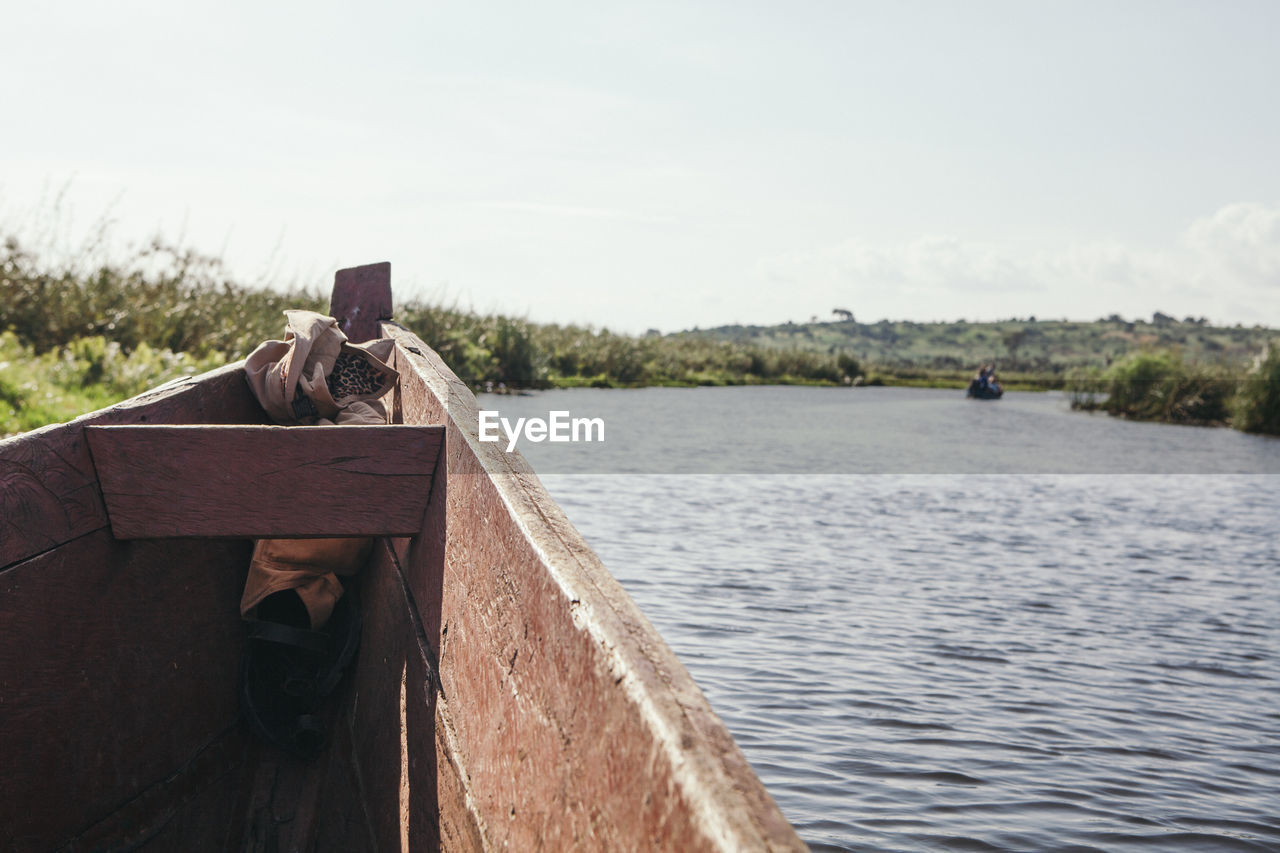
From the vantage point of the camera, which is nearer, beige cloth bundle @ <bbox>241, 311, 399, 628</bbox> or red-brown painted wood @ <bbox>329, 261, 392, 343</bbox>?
beige cloth bundle @ <bbox>241, 311, 399, 628</bbox>

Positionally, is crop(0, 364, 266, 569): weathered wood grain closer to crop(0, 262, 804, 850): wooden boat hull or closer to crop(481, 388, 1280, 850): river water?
crop(0, 262, 804, 850): wooden boat hull

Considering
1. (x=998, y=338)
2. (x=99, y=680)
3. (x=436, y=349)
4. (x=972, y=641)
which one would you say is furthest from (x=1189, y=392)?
(x=998, y=338)

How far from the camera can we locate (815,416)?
28938 mm

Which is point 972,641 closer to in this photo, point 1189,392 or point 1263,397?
point 1263,397

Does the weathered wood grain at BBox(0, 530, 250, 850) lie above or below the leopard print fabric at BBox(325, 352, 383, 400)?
below

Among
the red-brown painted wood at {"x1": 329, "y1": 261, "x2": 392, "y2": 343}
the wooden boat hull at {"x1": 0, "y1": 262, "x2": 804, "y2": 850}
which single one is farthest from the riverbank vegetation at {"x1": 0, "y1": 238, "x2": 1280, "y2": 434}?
the wooden boat hull at {"x1": 0, "y1": 262, "x2": 804, "y2": 850}

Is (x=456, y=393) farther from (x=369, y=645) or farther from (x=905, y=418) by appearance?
(x=905, y=418)

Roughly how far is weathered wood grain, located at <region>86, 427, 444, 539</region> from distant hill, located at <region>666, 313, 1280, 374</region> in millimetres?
88567

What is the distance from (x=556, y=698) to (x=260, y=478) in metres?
1.12

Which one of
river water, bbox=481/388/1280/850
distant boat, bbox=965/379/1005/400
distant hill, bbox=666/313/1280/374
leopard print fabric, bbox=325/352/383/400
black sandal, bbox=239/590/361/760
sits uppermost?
distant hill, bbox=666/313/1280/374

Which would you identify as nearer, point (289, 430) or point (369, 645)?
point (289, 430)

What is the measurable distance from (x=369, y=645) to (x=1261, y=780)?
3.63m

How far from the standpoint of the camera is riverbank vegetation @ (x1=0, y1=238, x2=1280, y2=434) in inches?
335

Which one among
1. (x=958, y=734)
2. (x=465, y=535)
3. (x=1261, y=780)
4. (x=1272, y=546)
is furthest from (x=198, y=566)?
(x=1272, y=546)
